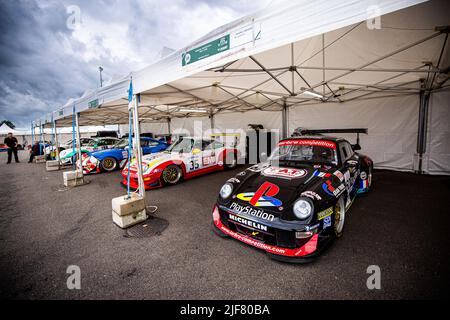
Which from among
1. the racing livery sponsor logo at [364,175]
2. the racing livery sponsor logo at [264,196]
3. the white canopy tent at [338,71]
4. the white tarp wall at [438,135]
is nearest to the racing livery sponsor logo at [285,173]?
the racing livery sponsor logo at [264,196]

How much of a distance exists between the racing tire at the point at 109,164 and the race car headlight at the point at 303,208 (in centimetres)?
735

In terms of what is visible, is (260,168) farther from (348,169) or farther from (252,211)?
(348,169)

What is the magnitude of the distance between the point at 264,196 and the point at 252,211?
0.25 m

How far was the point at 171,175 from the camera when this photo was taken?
5.24 metres

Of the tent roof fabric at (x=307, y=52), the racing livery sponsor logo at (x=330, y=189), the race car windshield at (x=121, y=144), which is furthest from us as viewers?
the race car windshield at (x=121, y=144)

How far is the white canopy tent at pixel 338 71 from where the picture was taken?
1.59 metres

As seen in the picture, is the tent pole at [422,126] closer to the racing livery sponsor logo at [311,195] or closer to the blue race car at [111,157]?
the racing livery sponsor logo at [311,195]

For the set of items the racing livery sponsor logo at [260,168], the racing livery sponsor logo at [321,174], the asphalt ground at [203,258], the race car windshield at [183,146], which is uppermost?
the race car windshield at [183,146]

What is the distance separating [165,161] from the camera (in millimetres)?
5012

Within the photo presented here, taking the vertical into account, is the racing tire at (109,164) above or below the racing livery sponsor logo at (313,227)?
above

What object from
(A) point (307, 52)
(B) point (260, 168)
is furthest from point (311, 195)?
(A) point (307, 52)

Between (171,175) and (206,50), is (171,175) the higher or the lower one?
the lower one

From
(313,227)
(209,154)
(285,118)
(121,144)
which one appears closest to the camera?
(313,227)
